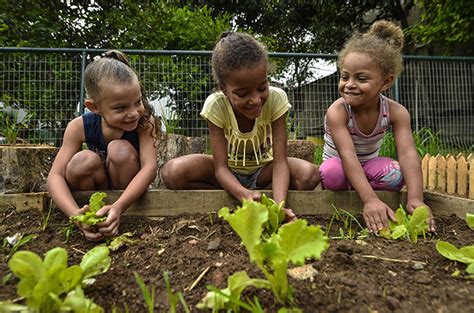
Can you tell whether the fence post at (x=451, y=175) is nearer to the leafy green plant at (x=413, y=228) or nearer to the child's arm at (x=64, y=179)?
the leafy green plant at (x=413, y=228)

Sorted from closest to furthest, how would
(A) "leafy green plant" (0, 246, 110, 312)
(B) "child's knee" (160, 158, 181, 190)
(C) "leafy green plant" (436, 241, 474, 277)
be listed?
1. (A) "leafy green plant" (0, 246, 110, 312)
2. (C) "leafy green plant" (436, 241, 474, 277)
3. (B) "child's knee" (160, 158, 181, 190)

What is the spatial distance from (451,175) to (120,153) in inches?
84.3

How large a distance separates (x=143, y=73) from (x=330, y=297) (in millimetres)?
4893

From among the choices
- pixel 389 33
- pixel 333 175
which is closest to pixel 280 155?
pixel 333 175

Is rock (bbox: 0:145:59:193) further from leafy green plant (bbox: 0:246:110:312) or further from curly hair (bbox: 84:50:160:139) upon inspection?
leafy green plant (bbox: 0:246:110:312)

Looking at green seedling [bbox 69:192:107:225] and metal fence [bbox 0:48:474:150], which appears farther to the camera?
metal fence [bbox 0:48:474:150]

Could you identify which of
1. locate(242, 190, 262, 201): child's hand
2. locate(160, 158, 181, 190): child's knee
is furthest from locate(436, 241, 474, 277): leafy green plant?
locate(160, 158, 181, 190): child's knee

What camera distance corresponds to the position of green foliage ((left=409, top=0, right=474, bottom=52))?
626cm

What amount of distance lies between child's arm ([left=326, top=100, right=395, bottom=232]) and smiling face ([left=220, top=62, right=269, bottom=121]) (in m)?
0.50

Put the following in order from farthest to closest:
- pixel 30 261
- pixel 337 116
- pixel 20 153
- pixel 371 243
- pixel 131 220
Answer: pixel 20 153
pixel 337 116
pixel 131 220
pixel 371 243
pixel 30 261

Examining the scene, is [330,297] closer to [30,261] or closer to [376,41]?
[30,261]

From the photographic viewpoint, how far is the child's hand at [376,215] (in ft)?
6.00

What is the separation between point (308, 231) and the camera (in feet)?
3.31

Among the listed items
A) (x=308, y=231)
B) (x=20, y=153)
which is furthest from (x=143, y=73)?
(x=308, y=231)
